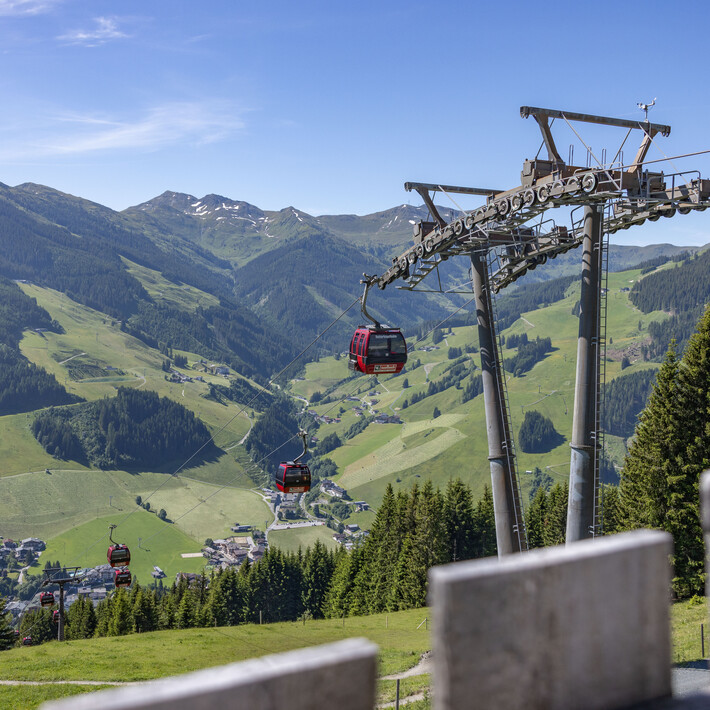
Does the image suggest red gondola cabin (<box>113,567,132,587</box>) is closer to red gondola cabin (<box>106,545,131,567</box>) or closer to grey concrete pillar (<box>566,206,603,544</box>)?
red gondola cabin (<box>106,545,131,567</box>)

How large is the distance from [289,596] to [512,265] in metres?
96.0

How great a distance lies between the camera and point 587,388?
1944 centimetres

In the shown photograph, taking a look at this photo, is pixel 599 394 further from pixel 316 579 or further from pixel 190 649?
pixel 316 579

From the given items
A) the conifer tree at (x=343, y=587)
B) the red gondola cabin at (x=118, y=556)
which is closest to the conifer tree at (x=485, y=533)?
the conifer tree at (x=343, y=587)

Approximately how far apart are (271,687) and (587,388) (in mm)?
17910

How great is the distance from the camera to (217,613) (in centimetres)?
9431

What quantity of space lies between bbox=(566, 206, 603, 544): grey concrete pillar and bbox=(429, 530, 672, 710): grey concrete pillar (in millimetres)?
16074

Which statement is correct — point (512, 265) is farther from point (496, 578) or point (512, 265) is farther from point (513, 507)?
point (496, 578)

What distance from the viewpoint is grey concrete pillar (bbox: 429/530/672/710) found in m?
3.07

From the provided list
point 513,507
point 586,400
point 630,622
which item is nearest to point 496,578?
point 630,622

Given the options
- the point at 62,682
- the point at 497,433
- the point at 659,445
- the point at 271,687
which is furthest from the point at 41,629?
the point at 271,687

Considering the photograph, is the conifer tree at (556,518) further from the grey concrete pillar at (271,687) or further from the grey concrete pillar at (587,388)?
the grey concrete pillar at (271,687)

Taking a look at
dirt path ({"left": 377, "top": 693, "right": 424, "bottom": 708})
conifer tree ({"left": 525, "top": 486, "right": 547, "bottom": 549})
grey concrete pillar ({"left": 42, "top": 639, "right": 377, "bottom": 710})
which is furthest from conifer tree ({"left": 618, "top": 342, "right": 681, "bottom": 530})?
conifer tree ({"left": 525, "top": 486, "right": 547, "bottom": 549})

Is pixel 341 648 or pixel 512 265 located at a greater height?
pixel 512 265
